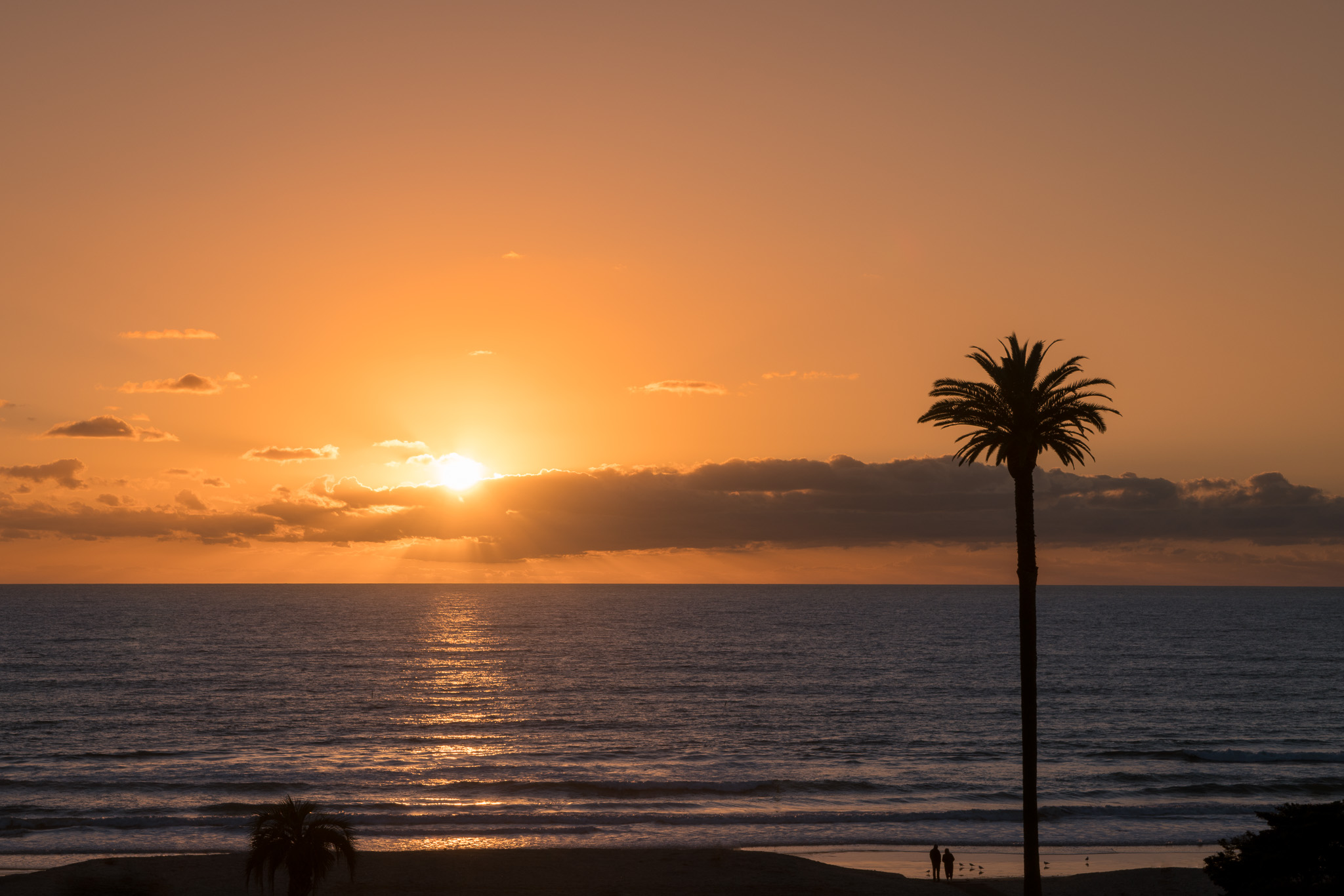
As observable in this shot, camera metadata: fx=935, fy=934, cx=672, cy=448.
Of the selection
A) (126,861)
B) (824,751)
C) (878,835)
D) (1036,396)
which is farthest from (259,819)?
(824,751)

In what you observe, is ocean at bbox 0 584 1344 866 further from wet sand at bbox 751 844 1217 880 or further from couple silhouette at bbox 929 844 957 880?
couple silhouette at bbox 929 844 957 880

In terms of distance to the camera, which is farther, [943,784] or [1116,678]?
[1116,678]

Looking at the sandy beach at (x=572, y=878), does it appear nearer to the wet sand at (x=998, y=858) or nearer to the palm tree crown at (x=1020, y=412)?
the wet sand at (x=998, y=858)

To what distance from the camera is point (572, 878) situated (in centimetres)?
3859

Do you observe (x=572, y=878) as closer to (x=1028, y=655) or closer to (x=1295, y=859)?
(x=1028, y=655)

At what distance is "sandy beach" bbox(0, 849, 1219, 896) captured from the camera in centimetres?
3653

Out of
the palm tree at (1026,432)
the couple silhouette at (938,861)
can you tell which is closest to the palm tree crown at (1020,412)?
the palm tree at (1026,432)

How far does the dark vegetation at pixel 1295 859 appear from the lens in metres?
26.6

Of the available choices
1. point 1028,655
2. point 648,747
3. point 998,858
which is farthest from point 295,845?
point 648,747

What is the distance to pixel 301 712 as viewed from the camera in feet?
266

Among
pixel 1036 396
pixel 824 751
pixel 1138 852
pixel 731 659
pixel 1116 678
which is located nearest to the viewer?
pixel 1036 396

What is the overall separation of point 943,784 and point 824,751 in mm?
11223

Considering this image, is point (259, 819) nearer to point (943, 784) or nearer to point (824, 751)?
point (943, 784)

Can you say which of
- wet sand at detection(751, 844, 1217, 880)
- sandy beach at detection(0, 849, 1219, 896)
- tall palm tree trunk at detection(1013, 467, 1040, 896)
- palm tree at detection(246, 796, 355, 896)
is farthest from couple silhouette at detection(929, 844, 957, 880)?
palm tree at detection(246, 796, 355, 896)
